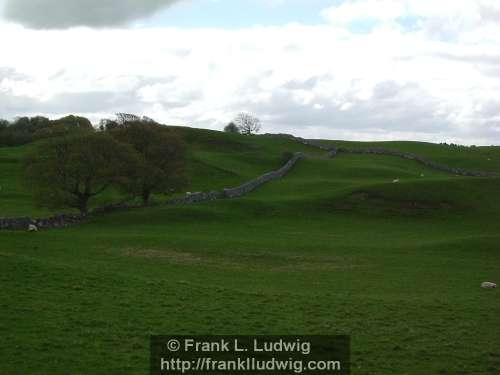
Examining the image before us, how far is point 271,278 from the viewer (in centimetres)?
2662

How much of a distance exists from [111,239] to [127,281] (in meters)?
14.8

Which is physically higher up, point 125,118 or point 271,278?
point 125,118

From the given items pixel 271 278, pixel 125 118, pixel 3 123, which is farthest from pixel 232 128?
pixel 271 278

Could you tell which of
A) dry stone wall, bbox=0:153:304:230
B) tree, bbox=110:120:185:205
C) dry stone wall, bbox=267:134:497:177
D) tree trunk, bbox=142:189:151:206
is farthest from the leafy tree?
tree trunk, bbox=142:189:151:206

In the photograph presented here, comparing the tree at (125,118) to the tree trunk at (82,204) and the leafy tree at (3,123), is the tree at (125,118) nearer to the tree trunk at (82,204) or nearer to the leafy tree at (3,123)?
the tree trunk at (82,204)

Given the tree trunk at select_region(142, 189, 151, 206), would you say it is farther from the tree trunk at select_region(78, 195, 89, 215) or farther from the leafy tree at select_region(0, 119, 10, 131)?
the leafy tree at select_region(0, 119, 10, 131)

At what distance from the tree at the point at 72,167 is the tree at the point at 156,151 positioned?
5043 millimetres

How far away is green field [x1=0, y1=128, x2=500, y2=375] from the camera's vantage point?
14961 mm

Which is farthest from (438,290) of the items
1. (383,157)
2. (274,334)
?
(383,157)

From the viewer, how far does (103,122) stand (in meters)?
75.7

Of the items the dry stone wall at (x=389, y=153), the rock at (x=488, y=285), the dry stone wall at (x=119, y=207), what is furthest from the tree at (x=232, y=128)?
the rock at (x=488, y=285)

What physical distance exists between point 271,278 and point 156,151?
28.1 m

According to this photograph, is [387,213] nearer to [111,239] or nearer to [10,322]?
[111,239]

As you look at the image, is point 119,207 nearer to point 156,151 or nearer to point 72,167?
point 156,151
